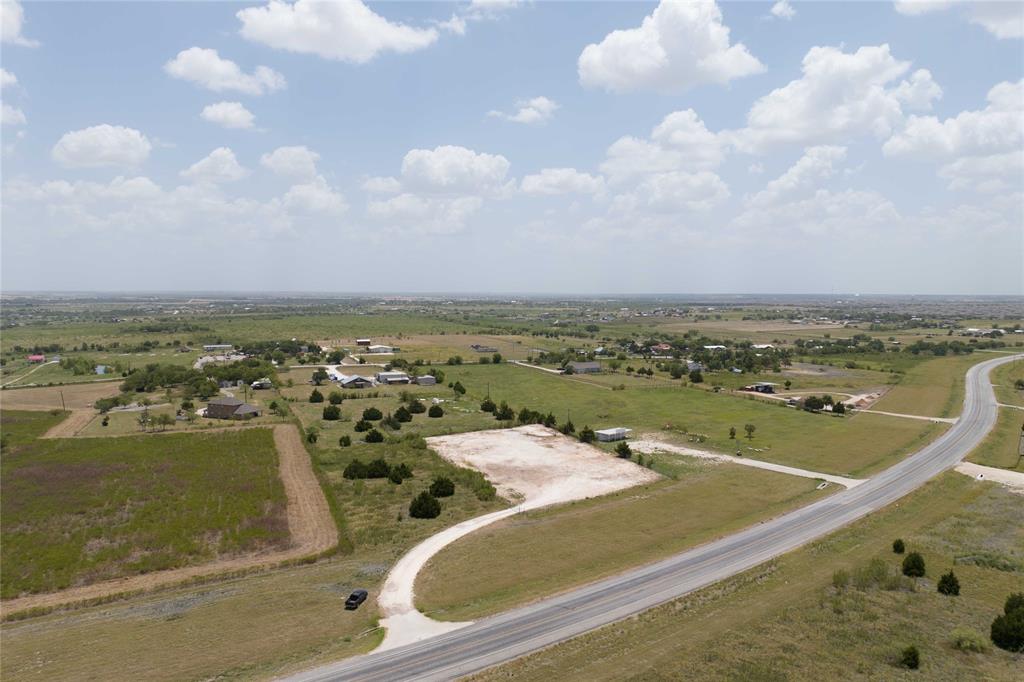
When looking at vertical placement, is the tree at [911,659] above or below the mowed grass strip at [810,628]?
above

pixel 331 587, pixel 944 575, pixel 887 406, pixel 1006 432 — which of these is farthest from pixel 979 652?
pixel 887 406

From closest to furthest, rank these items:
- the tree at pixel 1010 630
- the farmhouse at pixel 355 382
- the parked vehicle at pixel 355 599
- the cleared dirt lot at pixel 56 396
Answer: the tree at pixel 1010 630 → the parked vehicle at pixel 355 599 → the cleared dirt lot at pixel 56 396 → the farmhouse at pixel 355 382

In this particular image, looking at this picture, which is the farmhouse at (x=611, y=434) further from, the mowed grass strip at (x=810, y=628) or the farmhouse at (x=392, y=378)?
the farmhouse at (x=392, y=378)

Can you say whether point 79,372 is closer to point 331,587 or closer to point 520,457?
point 520,457

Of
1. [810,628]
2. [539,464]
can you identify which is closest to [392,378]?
[539,464]

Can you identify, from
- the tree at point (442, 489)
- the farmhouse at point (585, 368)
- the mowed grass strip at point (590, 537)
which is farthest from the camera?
the farmhouse at point (585, 368)

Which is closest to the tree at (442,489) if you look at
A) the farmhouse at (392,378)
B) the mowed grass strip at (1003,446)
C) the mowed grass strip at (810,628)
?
the mowed grass strip at (810,628)

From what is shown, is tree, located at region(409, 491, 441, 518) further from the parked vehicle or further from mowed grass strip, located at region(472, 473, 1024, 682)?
mowed grass strip, located at region(472, 473, 1024, 682)
